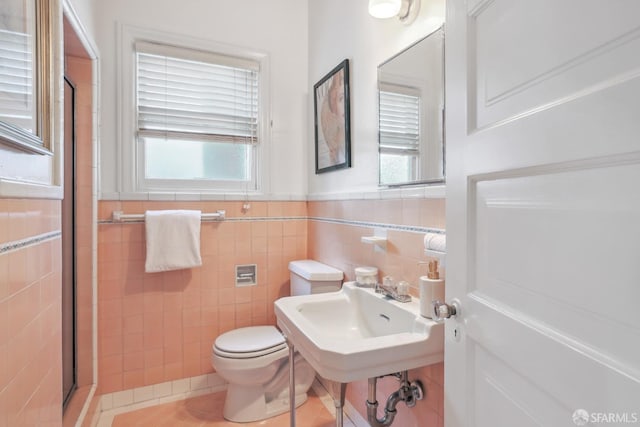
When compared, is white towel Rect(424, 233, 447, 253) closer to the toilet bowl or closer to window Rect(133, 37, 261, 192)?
the toilet bowl

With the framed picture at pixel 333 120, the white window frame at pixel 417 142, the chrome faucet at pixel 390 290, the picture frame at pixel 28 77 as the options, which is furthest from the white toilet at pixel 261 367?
the picture frame at pixel 28 77

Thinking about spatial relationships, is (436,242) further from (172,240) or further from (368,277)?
(172,240)

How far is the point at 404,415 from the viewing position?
4.57 ft

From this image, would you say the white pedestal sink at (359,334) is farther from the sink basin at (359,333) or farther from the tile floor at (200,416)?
the tile floor at (200,416)

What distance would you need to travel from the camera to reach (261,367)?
176 cm

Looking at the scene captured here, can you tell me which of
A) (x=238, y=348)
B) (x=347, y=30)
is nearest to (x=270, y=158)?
(x=347, y=30)

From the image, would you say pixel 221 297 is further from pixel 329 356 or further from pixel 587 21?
pixel 587 21

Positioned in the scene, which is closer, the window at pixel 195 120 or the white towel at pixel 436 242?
the white towel at pixel 436 242

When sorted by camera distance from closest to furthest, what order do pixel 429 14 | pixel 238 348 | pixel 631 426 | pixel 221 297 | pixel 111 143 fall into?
pixel 631 426, pixel 429 14, pixel 238 348, pixel 111 143, pixel 221 297

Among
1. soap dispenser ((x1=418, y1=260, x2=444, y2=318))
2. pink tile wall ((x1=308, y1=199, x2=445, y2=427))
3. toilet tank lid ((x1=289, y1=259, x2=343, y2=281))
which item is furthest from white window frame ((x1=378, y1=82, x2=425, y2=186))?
toilet tank lid ((x1=289, y1=259, x2=343, y2=281))

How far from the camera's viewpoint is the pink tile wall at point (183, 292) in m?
1.96

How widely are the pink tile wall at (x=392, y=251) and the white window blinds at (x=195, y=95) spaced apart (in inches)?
32.7

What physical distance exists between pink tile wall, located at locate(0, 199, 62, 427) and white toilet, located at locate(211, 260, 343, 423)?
741mm

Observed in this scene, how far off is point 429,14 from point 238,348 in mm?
1745
